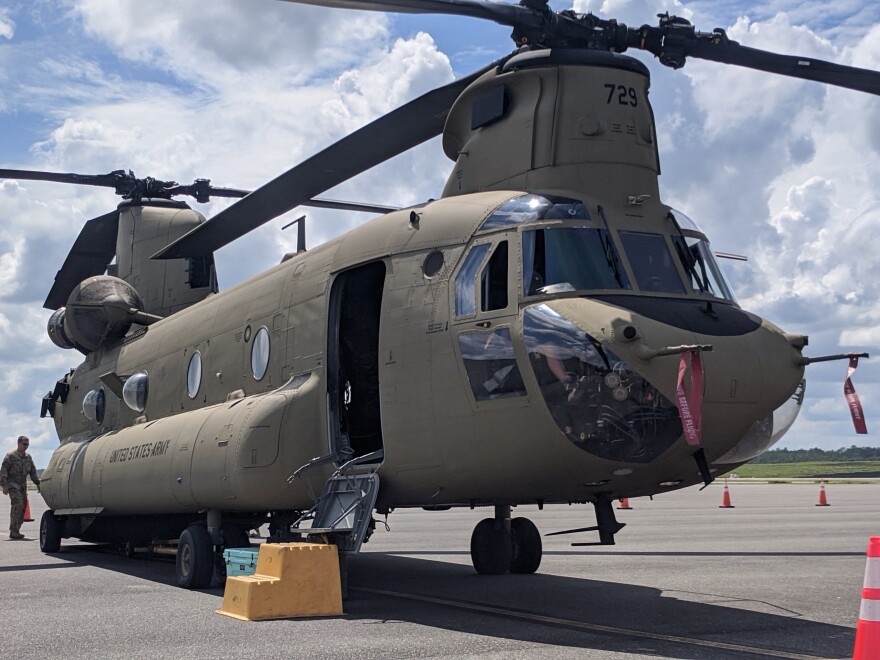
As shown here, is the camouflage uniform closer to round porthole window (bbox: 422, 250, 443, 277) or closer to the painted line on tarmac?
the painted line on tarmac

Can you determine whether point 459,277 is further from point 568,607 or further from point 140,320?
point 140,320

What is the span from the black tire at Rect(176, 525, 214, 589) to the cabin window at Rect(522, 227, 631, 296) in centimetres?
538

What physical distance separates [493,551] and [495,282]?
4.84 meters

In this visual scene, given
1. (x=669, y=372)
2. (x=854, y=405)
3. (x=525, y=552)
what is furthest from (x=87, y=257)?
(x=854, y=405)

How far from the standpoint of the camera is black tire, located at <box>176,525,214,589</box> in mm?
11672

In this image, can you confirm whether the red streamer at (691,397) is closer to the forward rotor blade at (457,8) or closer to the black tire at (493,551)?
the forward rotor blade at (457,8)

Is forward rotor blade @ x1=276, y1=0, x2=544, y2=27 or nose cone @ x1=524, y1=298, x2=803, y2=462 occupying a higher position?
forward rotor blade @ x1=276, y1=0, x2=544, y2=27

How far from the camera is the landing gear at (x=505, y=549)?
1271 centimetres

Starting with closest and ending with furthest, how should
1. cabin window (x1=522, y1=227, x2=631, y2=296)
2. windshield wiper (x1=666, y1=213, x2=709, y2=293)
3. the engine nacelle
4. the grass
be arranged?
cabin window (x1=522, y1=227, x2=631, y2=296) < windshield wiper (x1=666, y1=213, x2=709, y2=293) < the engine nacelle < the grass

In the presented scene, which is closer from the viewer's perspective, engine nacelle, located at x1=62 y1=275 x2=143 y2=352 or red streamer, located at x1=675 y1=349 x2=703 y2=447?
red streamer, located at x1=675 y1=349 x2=703 y2=447

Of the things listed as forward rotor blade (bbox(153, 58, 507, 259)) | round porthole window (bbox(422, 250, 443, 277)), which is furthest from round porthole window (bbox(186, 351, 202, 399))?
round porthole window (bbox(422, 250, 443, 277))

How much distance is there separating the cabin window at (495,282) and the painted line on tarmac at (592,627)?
2720mm

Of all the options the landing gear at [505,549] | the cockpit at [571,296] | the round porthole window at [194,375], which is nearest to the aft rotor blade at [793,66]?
the cockpit at [571,296]

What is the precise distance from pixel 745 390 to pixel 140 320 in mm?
11868
